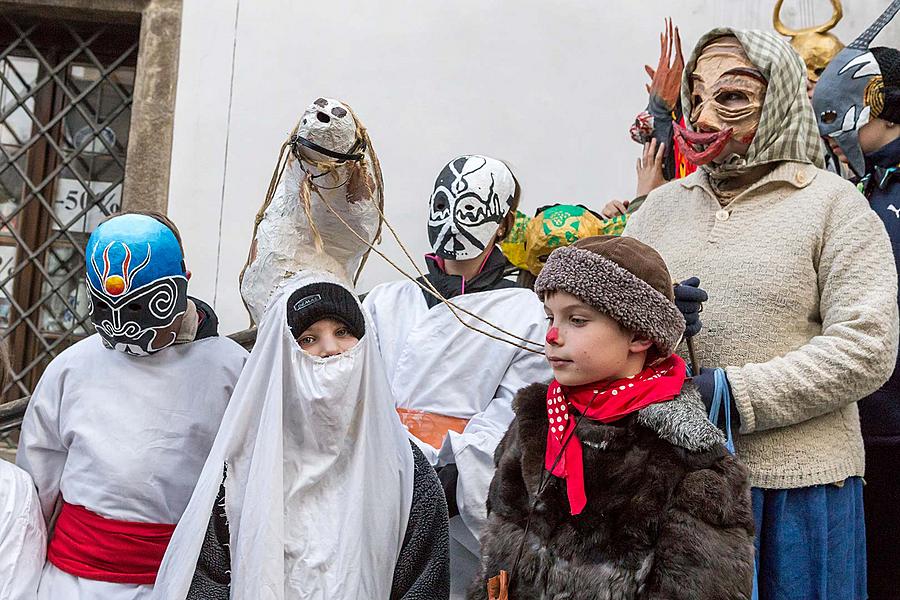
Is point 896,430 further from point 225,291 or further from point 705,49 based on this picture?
point 225,291

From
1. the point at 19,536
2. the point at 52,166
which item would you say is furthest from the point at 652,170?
the point at 52,166

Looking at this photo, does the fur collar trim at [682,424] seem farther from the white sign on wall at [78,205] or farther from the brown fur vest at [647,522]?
the white sign on wall at [78,205]

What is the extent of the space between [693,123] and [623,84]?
3.09m

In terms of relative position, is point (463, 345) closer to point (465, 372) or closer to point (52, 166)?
point (465, 372)

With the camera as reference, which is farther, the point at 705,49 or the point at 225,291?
the point at 225,291

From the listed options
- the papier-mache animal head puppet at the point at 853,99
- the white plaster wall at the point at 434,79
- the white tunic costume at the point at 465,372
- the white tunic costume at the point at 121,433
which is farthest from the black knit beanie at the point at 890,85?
the white plaster wall at the point at 434,79

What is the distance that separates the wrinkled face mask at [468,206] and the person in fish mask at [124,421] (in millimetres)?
853

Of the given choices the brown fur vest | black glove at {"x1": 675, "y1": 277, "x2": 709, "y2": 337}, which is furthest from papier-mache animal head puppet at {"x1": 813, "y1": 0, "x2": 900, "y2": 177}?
the brown fur vest

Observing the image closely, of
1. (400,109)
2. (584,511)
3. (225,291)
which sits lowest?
(225,291)

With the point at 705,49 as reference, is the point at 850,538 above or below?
below

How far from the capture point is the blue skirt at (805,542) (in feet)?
7.89

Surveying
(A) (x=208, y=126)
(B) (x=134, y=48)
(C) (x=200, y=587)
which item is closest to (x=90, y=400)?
(C) (x=200, y=587)

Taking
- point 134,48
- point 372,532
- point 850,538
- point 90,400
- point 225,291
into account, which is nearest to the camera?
point 850,538

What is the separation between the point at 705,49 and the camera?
2.77 meters
